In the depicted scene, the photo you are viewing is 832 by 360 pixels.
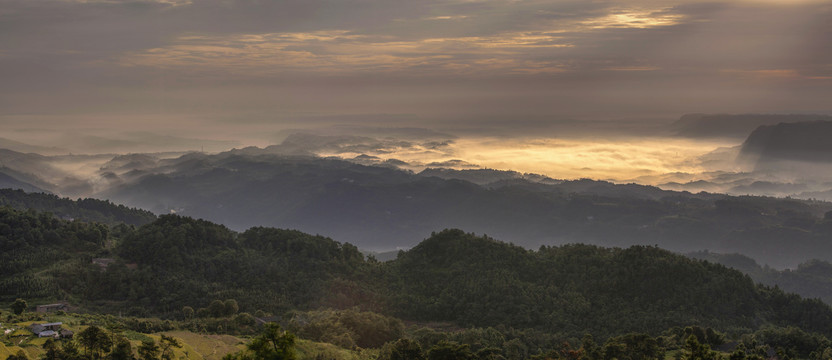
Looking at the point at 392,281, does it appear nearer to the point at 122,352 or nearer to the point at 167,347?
the point at 167,347

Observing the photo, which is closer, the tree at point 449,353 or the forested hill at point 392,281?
the tree at point 449,353

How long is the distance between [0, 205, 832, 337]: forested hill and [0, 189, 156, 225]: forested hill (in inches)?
2203

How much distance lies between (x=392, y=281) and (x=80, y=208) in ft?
312

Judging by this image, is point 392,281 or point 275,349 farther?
point 392,281

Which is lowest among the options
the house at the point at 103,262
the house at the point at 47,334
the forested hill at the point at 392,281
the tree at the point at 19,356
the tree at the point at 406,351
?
the forested hill at the point at 392,281

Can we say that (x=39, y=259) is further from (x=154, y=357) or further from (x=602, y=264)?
(x=602, y=264)

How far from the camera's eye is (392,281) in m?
102

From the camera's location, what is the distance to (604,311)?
85562 millimetres

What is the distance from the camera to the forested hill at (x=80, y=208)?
156 m

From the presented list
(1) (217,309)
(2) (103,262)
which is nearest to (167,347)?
(1) (217,309)

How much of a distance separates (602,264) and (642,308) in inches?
504

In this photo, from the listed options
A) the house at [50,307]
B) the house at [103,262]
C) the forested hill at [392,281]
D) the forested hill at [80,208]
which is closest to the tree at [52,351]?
the house at [50,307]

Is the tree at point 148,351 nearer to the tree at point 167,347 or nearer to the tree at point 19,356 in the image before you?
the tree at point 167,347

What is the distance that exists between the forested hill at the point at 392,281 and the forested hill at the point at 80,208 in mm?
55951
